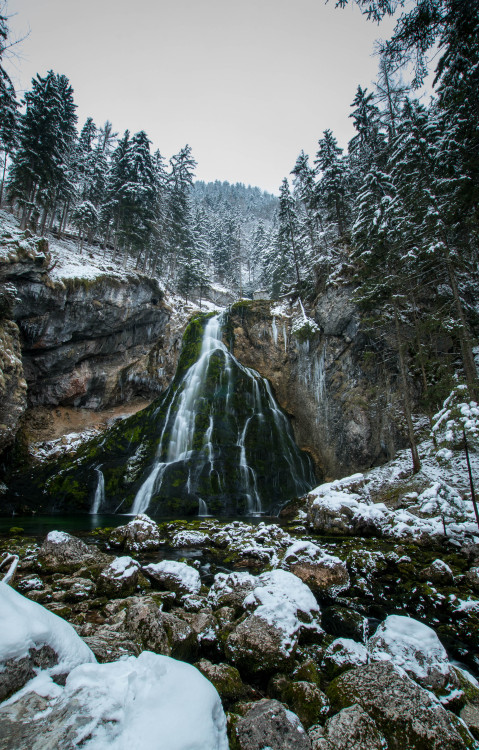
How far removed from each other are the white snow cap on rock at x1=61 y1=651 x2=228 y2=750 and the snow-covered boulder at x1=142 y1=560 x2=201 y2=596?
4.02 metres

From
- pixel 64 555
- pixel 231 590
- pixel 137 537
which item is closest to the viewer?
pixel 231 590

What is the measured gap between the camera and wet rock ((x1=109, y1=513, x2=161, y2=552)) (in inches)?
382

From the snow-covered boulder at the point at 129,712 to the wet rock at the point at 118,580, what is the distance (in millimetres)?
4064

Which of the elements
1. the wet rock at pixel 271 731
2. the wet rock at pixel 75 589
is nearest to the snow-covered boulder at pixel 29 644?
the wet rock at pixel 271 731

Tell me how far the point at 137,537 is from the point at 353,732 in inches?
343

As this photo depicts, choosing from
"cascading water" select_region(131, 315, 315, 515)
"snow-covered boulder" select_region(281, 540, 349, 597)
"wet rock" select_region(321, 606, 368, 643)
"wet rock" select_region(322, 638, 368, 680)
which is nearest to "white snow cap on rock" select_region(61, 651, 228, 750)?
"wet rock" select_region(322, 638, 368, 680)

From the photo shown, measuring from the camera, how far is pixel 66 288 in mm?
22797

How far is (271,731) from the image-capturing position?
8.54 feet

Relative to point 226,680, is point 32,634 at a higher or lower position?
higher

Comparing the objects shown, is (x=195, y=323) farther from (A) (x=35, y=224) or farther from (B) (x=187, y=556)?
(B) (x=187, y=556)

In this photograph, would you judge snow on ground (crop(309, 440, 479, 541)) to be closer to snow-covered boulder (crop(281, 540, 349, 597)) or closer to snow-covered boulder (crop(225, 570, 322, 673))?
snow-covered boulder (crop(281, 540, 349, 597))

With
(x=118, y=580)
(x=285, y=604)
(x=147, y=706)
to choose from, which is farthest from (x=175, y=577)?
(x=147, y=706)

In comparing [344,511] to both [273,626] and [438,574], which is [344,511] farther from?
[273,626]

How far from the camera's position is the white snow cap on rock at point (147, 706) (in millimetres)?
1865
